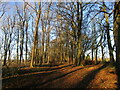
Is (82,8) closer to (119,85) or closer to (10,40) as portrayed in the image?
(119,85)

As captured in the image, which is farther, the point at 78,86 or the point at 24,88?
the point at 78,86

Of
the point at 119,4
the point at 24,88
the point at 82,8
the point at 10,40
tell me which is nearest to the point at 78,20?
the point at 82,8

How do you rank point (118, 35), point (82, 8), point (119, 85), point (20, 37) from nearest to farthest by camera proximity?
point (119, 85) < point (118, 35) < point (82, 8) < point (20, 37)

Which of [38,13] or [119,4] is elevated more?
[38,13]

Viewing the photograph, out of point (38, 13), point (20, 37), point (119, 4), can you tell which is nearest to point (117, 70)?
point (119, 4)

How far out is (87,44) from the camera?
14703mm

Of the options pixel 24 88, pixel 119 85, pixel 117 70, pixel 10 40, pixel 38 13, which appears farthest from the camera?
pixel 10 40

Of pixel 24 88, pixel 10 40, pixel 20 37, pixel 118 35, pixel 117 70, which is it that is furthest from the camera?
pixel 20 37

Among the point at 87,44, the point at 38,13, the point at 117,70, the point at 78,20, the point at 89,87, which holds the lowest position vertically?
the point at 89,87

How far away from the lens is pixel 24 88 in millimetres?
4902

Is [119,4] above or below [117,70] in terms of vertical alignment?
above

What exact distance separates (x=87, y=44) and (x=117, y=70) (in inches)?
308

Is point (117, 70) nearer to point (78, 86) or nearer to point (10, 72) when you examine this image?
point (78, 86)

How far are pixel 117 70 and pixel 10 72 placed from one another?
7823 millimetres
